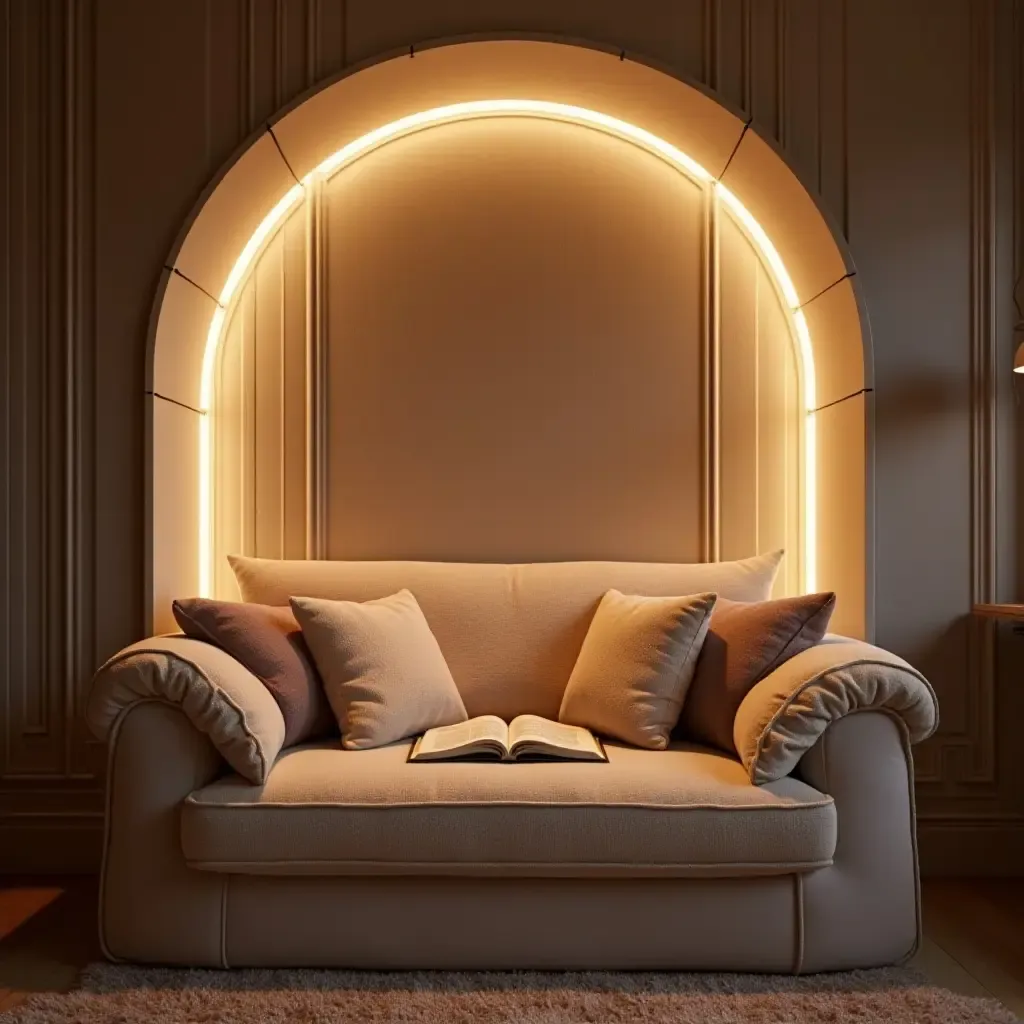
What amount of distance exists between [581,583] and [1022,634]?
1294 millimetres

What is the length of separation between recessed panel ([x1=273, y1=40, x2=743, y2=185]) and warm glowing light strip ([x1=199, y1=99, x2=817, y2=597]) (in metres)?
0.06

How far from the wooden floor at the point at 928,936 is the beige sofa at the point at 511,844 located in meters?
0.14

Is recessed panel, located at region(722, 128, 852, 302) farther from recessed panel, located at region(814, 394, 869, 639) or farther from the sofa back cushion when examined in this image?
the sofa back cushion

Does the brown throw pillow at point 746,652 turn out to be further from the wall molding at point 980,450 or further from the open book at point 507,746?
the wall molding at point 980,450

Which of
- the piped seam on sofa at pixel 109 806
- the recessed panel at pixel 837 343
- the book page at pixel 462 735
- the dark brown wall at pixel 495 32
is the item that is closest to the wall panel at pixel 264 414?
the dark brown wall at pixel 495 32

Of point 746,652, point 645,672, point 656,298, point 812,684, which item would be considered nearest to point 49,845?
point 645,672

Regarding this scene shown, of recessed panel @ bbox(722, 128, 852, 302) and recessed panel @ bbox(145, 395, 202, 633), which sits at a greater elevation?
recessed panel @ bbox(722, 128, 852, 302)

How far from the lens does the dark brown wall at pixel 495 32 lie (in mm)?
3035

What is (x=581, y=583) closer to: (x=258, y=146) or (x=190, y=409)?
(x=190, y=409)

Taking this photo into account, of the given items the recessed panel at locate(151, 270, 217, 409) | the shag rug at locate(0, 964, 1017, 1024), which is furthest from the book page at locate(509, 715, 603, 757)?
the recessed panel at locate(151, 270, 217, 409)

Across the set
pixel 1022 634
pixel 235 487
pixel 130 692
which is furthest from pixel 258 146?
pixel 1022 634

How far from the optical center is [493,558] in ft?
10.8

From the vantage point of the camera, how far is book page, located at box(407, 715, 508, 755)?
2.42m

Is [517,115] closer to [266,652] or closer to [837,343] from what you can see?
[837,343]
